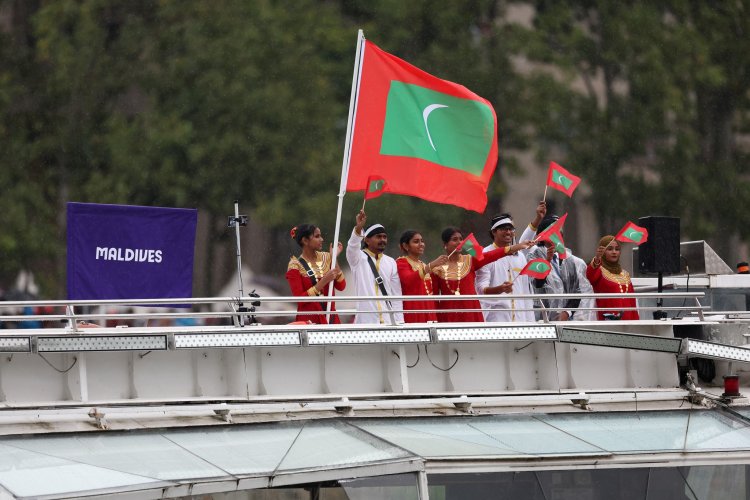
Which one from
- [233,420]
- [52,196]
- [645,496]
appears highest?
[52,196]

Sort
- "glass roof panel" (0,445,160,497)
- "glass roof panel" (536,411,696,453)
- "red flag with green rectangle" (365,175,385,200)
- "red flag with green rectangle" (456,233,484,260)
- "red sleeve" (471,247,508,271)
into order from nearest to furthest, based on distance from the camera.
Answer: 1. "glass roof panel" (0,445,160,497)
2. "glass roof panel" (536,411,696,453)
3. "red flag with green rectangle" (365,175,385,200)
4. "red flag with green rectangle" (456,233,484,260)
5. "red sleeve" (471,247,508,271)

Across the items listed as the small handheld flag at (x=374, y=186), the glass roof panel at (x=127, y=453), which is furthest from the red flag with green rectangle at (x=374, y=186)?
the glass roof panel at (x=127, y=453)

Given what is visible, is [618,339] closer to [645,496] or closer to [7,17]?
[645,496]

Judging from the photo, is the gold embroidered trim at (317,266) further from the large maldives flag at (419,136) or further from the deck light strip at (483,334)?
the deck light strip at (483,334)

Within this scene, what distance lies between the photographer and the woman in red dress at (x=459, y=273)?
662 inches

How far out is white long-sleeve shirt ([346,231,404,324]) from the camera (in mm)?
16438

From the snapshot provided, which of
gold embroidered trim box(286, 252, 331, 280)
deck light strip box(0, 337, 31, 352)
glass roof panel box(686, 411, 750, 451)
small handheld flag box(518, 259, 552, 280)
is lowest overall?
glass roof panel box(686, 411, 750, 451)

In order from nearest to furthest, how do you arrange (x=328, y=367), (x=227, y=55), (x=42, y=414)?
(x=42, y=414) → (x=328, y=367) → (x=227, y=55)

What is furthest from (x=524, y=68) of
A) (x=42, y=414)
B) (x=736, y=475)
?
(x=42, y=414)

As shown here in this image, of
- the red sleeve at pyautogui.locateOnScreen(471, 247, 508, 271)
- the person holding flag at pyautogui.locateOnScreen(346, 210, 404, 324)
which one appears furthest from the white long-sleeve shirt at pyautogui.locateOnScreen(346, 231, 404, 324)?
the red sleeve at pyautogui.locateOnScreen(471, 247, 508, 271)

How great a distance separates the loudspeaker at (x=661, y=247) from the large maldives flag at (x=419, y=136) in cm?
205

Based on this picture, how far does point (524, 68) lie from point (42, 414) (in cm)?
2676

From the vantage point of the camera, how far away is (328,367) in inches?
603

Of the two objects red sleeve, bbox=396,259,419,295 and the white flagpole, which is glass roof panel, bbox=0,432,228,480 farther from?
red sleeve, bbox=396,259,419,295
